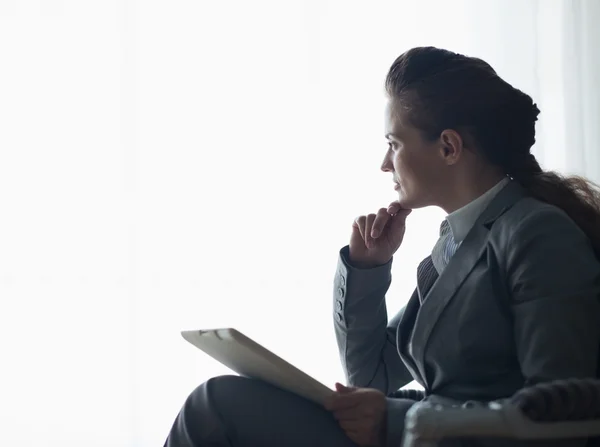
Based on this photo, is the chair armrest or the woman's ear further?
the woman's ear

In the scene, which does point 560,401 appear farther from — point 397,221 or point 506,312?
point 397,221

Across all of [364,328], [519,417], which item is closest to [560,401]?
[519,417]

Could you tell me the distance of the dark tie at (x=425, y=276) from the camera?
3.76 feet

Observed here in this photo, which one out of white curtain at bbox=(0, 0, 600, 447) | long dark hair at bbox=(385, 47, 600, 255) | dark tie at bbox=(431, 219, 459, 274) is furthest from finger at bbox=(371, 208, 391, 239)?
white curtain at bbox=(0, 0, 600, 447)

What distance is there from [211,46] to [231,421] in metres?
1.09

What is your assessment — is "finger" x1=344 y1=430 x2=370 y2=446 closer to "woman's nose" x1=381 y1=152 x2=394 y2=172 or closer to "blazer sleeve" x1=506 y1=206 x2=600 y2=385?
"blazer sleeve" x1=506 y1=206 x2=600 y2=385

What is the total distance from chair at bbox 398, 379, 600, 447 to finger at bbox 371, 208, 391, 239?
0.59m

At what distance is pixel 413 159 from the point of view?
3.75 ft

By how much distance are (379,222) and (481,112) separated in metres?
0.28

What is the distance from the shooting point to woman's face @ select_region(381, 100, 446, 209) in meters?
1.13

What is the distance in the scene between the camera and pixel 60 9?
5.63 ft

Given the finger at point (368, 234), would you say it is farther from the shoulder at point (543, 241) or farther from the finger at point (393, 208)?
the shoulder at point (543, 241)

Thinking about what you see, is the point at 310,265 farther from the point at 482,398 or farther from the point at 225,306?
the point at 482,398

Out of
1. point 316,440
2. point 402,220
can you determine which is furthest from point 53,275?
point 316,440
